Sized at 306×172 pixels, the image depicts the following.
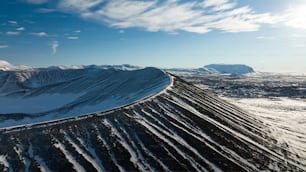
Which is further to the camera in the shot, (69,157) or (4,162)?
(69,157)

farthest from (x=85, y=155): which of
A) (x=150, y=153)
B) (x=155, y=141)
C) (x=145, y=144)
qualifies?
(x=155, y=141)

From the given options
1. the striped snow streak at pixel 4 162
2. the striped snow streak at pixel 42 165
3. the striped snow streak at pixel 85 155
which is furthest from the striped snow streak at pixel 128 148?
the striped snow streak at pixel 4 162

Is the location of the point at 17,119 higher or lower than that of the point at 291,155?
lower

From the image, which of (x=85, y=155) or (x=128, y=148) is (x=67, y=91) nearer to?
(x=128, y=148)

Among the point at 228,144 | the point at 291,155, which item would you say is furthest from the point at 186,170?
the point at 291,155

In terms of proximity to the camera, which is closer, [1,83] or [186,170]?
[186,170]

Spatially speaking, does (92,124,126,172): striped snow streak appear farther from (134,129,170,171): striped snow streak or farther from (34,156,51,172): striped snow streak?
(34,156,51,172): striped snow streak

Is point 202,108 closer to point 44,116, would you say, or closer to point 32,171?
point 32,171
